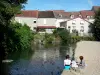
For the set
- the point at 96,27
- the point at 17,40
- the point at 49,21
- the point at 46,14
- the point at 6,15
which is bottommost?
the point at 17,40

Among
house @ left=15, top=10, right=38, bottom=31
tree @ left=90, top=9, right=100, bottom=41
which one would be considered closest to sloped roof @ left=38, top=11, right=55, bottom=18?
house @ left=15, top=10, right=38, bottom=31

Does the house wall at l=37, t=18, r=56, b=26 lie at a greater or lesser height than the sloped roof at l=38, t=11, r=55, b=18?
lesser

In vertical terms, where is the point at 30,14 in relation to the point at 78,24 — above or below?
above

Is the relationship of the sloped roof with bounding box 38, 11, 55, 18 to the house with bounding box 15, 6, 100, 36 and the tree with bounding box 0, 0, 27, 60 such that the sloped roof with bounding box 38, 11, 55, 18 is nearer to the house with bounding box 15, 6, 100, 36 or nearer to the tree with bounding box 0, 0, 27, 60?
the house with bounding box 15, 6, 100, 36

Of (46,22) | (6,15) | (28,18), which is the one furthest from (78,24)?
(6,15)

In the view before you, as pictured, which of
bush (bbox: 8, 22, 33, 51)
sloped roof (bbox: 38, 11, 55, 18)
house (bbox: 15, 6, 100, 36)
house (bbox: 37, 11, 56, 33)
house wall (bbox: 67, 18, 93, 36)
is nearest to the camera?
bush (bbox: 8, 22, 33, 51)

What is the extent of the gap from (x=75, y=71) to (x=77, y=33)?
70945 mm

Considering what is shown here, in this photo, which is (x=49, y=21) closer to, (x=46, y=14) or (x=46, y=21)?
(x=46, y=21)

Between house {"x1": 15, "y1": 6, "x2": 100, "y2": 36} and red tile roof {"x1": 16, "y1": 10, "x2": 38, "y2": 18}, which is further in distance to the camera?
red tile roof {"x1": 16, "y1": 10, "x2": 38, "y2": 18}

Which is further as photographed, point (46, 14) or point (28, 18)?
point (46, 14)

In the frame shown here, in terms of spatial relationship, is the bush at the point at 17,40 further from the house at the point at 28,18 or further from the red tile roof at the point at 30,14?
the red tile roof at the point at 30,14

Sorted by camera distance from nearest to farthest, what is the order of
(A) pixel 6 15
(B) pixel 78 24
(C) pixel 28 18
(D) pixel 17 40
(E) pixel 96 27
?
(A) pixel 6 15
(D) pixel 17 40
(E) pixel 96 27
(C) pixel 28 18
(B) pixel 78 24

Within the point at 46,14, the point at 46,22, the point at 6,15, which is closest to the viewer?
the point at 6,15

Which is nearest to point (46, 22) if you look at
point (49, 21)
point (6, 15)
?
point (49, 21)
